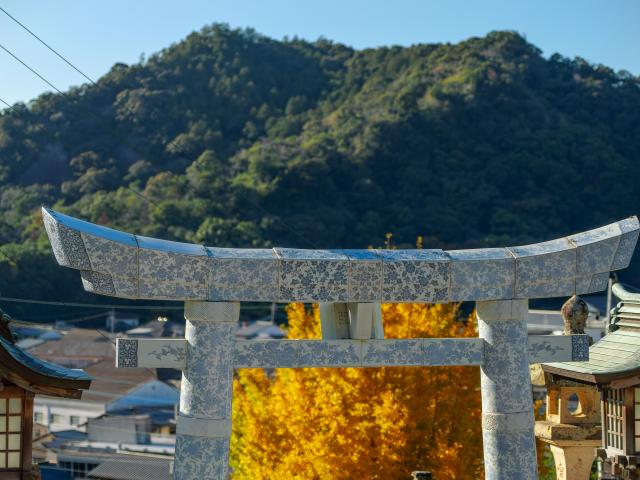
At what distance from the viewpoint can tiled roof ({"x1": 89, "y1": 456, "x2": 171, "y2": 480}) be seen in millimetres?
31047

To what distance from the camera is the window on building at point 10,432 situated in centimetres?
1151

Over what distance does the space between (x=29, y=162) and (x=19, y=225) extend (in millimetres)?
13053

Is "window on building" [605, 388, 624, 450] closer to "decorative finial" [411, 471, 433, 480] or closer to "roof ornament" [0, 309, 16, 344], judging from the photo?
"decorative finial" [411, 471, 433, 480]

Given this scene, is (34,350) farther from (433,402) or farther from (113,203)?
(433,402)

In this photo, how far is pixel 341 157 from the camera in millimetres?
87938

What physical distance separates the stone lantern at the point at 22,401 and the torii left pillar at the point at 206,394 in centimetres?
120

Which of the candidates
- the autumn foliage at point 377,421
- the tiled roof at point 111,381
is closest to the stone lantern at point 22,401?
the autumn foliage at point 377,421

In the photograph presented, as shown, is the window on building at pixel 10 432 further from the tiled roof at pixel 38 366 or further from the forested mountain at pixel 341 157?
the forested mountain at pixel 341 157

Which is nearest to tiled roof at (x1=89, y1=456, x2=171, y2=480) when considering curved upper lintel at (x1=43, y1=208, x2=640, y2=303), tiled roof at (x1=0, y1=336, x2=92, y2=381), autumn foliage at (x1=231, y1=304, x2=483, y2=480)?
autumn foliage at (x1=231, y1=304, x2=483, y2=480)

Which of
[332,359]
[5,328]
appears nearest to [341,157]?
[332,359]

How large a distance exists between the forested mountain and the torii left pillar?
5676cm

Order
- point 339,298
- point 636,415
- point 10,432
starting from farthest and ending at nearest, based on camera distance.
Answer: point 636,415 → point 339,298 → point 10,432

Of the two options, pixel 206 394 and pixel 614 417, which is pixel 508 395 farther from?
pixel 206 394

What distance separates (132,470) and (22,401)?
21179 mm
